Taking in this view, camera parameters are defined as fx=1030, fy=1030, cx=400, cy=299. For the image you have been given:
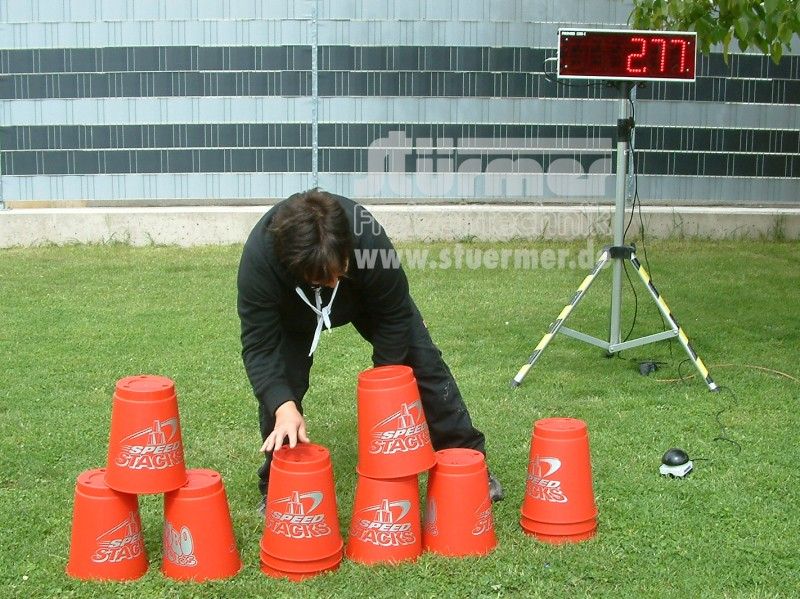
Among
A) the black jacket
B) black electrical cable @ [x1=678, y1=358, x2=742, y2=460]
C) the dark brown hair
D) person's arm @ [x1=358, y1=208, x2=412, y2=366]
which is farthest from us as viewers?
black electrical cable @ [x1=678, y1=358, x2=742, y2=460]

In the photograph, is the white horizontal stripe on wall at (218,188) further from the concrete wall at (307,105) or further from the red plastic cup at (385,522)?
the red plastic cup at (385,522)

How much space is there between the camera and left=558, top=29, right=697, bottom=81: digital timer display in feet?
20.6

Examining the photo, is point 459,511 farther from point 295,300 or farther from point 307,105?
point 307,105

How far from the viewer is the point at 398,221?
12.7 meters

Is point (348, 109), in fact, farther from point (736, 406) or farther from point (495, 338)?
point (736, 406)

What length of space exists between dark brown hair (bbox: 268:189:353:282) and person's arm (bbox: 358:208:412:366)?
1.44 ft

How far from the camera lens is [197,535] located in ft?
12.9

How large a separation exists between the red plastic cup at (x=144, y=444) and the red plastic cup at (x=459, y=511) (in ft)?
3.29

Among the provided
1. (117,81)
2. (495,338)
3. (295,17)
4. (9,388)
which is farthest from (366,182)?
(9,388)

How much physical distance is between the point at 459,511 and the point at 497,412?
203 centimetres

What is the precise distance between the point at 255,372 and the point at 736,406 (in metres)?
3.27

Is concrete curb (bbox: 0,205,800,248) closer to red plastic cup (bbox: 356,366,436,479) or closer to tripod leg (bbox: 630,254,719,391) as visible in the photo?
tripod leg (bbox: 630,254,719,391)

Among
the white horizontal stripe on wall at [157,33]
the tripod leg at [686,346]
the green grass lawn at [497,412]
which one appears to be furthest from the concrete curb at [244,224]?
the tripod leg at [686,346]

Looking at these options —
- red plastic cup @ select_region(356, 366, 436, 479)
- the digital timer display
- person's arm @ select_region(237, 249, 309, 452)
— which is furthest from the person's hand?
the digital timer display
